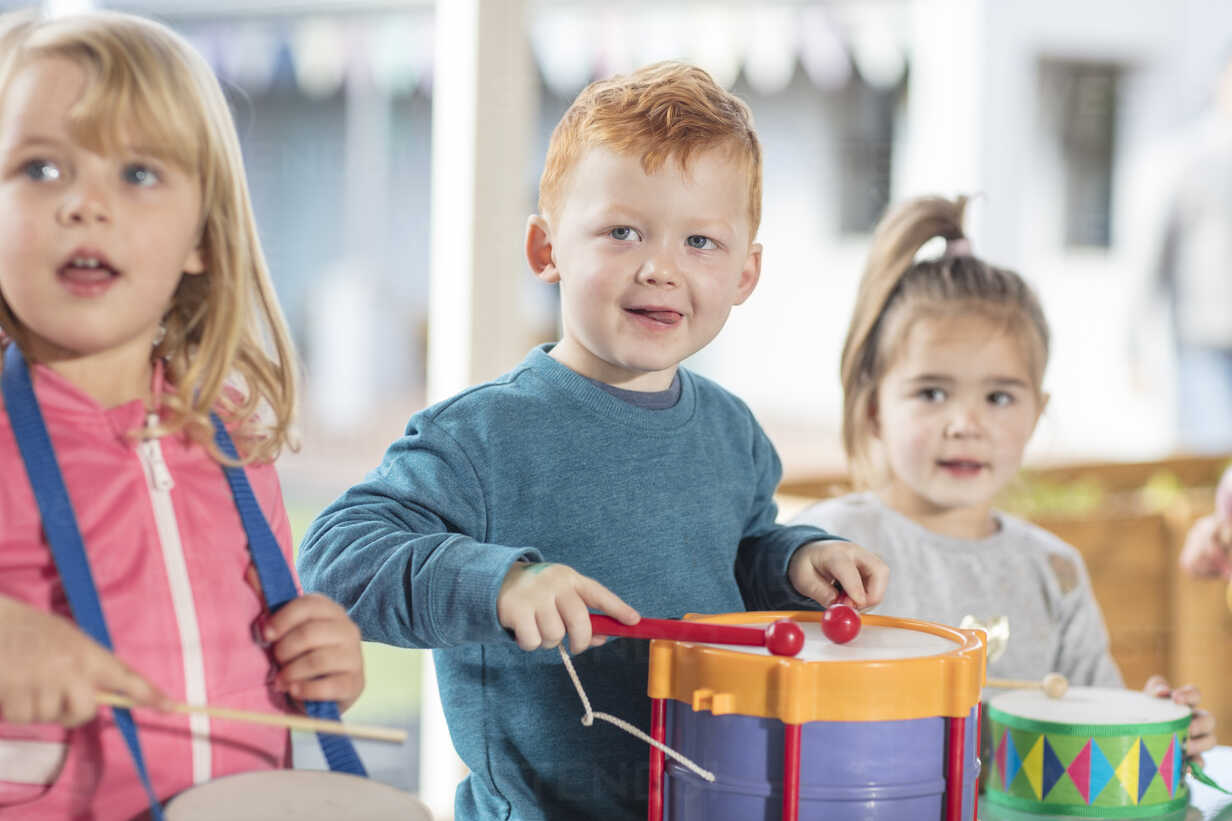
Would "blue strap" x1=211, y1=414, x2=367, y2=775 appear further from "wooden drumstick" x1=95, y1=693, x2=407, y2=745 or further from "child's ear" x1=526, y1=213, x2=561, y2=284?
"child's ear" x1=526, y1=213, x2=561, y2=284

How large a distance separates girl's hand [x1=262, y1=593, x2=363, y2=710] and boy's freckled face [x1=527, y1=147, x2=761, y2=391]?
319 millimetres

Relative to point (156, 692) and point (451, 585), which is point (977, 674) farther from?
point (156, 692)

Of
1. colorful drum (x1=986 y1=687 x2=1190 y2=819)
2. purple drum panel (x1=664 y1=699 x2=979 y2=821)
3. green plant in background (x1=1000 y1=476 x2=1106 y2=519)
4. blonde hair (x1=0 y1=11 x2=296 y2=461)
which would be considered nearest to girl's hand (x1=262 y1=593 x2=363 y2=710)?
blonde hair (x1=0 y1=11 x2=296 y2=461)

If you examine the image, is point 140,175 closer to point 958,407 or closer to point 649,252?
point 649,252

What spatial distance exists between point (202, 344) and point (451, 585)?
0.68 ft

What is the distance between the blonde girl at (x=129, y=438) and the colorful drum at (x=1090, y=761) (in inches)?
22.3

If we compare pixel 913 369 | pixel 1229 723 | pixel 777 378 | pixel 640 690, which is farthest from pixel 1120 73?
pixel 640 690

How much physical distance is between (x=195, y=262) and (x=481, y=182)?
4.51ft

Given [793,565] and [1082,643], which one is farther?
[1082,643]

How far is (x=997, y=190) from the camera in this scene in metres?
7.16

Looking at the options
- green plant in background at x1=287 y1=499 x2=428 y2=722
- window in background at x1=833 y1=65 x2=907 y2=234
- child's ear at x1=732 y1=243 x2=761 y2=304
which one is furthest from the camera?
window in background at x1=833 y1=65 x2=907 y2=234

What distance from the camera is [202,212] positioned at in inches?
32.0

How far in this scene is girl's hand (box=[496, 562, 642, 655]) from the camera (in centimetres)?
82

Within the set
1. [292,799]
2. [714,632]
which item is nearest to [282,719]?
[292,799]
